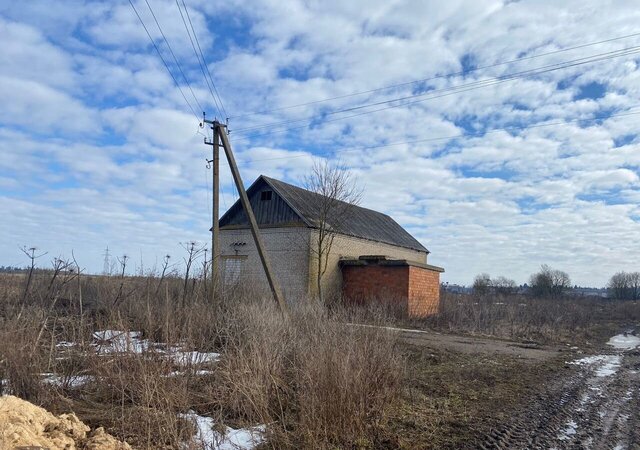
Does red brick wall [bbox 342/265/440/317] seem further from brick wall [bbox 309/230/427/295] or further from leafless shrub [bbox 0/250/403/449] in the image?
leafless shrub [bbox 0/250/403/449]

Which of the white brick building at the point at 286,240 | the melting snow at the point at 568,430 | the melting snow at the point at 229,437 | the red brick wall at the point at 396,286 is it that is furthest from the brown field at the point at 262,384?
the white brick building at the point at 286,240

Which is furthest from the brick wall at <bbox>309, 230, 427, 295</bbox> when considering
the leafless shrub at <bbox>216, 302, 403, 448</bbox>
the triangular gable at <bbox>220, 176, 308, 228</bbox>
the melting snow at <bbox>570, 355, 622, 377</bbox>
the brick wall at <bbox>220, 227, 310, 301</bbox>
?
the leafless shrub at <bbox>216, 302, 403, 448</bbox>

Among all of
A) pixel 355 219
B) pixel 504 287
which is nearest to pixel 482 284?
pixel 504 287

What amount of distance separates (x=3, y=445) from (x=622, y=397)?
9620 mm

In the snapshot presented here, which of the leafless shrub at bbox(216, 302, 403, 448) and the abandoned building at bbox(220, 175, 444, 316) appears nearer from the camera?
the leafless shrub at bbox(216, 302, 403, 448)

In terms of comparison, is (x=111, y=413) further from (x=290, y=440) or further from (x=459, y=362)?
(x=459, y=362)

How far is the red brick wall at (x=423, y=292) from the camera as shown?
24.5m

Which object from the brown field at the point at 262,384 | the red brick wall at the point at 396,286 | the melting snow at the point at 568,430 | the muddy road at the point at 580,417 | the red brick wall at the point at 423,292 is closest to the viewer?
the brown field at the point at 262,384

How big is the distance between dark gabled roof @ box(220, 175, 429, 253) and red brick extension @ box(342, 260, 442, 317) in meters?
2.59

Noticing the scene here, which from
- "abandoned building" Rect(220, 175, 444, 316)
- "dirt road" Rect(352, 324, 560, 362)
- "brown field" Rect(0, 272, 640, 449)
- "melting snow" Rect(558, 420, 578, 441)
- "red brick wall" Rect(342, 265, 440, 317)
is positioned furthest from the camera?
"abandoned building" Rect(220, 175, 444, 316)

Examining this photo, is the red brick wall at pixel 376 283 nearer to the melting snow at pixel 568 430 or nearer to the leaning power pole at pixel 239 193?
the leaning power pole at pixel 239 193

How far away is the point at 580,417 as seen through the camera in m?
7.43

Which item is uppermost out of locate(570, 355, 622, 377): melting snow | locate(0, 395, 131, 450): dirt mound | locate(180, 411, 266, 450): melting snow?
locate(0, 395, 131, 450): dirt mound

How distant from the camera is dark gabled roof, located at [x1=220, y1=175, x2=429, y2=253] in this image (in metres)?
26.5
